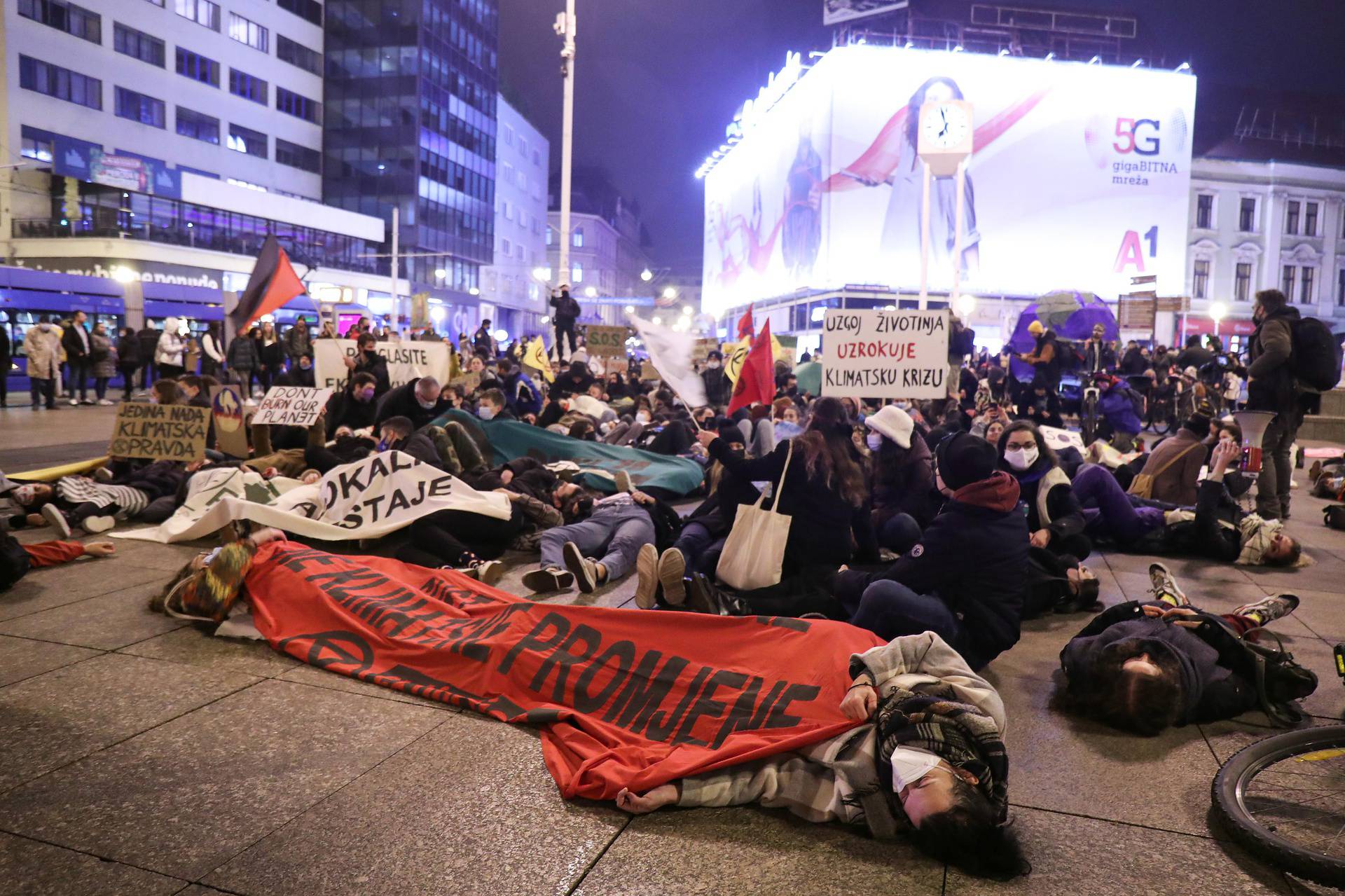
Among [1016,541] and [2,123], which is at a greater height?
[2,123]

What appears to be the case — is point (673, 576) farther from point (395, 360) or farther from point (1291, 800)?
point (395, 360)

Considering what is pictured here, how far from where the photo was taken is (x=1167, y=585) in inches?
197

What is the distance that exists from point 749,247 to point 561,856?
215ft

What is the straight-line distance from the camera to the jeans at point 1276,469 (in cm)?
879

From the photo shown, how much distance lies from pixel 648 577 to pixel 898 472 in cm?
295

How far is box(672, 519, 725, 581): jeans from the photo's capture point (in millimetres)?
5992

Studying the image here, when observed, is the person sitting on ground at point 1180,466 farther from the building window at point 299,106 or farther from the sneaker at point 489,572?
the building window at point 299,106

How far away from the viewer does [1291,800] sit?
315 centimetres

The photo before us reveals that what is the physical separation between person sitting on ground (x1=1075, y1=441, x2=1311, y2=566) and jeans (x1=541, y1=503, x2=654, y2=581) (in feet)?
12.7

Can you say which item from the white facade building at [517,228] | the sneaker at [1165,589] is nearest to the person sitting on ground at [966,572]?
the sneaker at [1165,589]

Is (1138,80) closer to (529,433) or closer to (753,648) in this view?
(529,433)

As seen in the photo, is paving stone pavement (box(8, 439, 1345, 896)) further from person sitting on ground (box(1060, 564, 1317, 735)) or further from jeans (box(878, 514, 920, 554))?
jeans (box(878, 514, 920, 554))

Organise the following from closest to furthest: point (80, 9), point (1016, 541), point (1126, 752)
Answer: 1. point (1126, 752)
2. point (1016, 541)
3. point (80, 9)

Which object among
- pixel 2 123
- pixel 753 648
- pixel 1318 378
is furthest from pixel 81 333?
pixel 2 123
